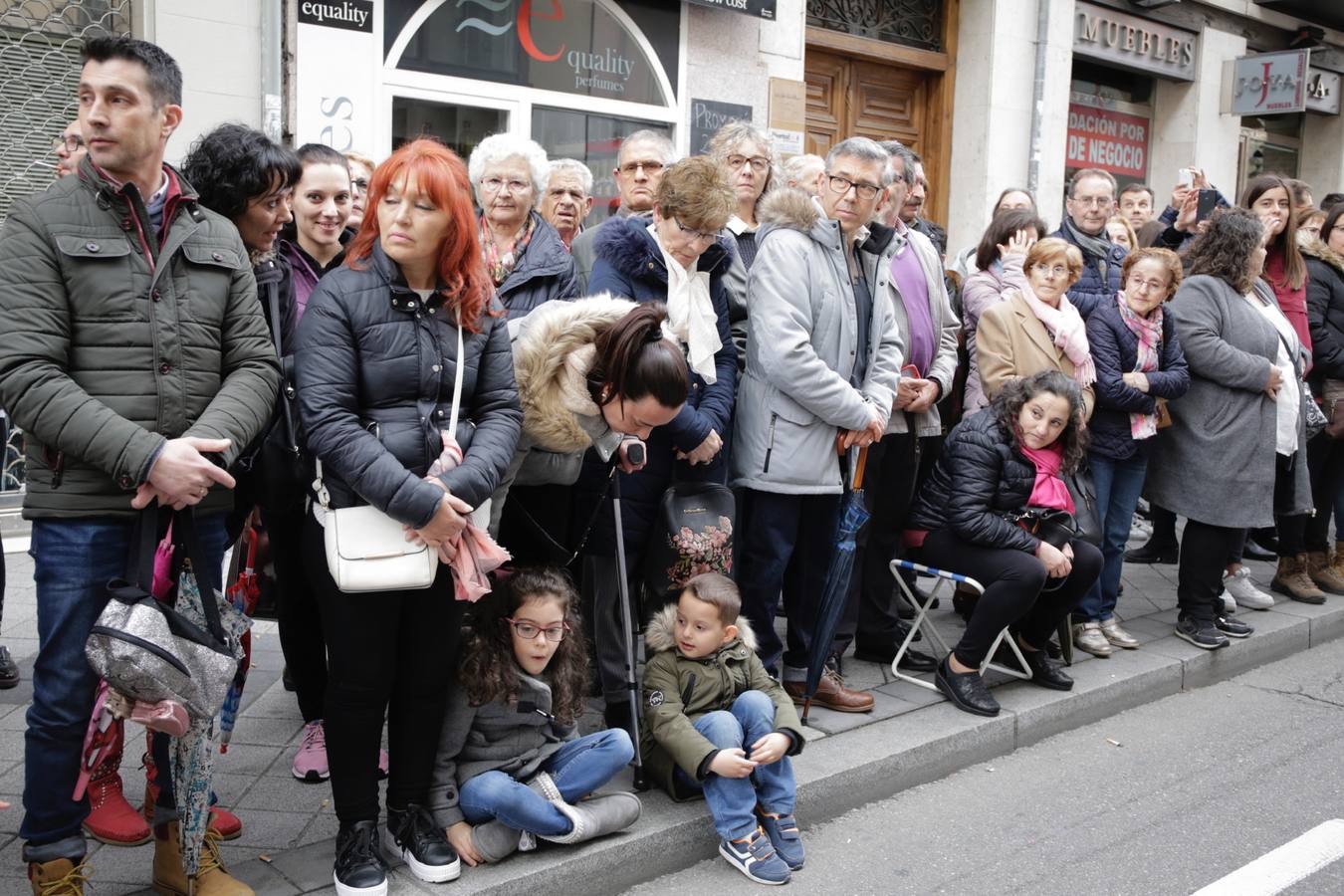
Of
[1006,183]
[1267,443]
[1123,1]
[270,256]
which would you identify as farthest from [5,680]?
[1123,1]

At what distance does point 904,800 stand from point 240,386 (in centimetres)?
273

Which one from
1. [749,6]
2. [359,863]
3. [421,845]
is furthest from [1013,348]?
[749,6]

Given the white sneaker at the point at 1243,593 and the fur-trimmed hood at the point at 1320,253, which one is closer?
the white sneaker at the point at 1243,593

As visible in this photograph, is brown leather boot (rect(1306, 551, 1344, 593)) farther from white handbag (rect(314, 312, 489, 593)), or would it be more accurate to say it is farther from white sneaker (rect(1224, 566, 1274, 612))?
white handbag (rect(314, 312, 489, 593))

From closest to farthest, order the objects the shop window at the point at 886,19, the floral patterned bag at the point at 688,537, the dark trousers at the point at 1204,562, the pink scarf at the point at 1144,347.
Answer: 1. the floral patterned bag at the point at 688,537
2. the pink scarf at the point at 1144,347
3. the dark trousers at the point at 1204,562
4. the shop window at the point at 886,19

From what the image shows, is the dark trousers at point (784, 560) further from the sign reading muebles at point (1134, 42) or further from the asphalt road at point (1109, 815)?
the sign reading muebles at point (1134, 42)

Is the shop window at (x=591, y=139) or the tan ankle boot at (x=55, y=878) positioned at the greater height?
the shop window at (x=591, y=139)

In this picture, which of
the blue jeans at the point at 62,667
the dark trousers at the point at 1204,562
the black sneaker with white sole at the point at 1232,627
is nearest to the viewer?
the blue jeans at the point at 62,667

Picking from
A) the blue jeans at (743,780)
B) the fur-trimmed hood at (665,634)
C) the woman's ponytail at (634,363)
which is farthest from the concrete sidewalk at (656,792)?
the woman's ponytail at (634,363)

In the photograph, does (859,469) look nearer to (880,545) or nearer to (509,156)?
(880,545)

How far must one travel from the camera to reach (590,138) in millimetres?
9180

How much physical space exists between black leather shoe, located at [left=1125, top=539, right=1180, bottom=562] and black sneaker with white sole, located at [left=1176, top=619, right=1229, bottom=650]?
188 cm

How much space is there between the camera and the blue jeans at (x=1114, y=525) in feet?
19.5

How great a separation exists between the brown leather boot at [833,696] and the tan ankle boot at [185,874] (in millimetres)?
2300
